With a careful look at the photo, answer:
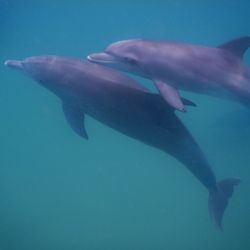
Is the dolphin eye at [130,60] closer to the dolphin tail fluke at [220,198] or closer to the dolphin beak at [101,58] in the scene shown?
the dolphin beak at [101,58]

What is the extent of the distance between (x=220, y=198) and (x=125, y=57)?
15.3 ft

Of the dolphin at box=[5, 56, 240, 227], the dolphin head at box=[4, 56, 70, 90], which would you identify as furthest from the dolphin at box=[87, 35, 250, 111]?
the dolphin head at box=[4, 56, 70, 90]

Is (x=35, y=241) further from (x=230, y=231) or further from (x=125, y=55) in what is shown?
(x=125, y=55)

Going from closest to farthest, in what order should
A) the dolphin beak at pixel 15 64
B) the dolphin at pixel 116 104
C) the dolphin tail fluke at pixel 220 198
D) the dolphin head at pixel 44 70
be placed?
the dolphin at pixel 116 104, the dolphin head at pixel 44 70, the dolphin beak at pixel 15 64, the dolphin tail fluke at pixel 220 198

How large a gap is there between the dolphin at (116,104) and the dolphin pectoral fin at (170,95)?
0.27 m

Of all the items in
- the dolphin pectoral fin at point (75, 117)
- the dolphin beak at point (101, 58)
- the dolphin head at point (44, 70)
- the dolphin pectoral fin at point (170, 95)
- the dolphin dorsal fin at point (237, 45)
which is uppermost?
the dolphin head at point (44, 70)

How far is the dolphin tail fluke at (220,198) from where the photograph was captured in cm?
1052

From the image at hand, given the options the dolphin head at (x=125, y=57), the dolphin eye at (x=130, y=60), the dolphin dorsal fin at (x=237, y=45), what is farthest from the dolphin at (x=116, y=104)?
the dolphin dorsal fin at (x=237, y=45)

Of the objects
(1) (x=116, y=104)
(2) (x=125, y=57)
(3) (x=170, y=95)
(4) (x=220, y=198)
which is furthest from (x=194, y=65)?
(4) (x=220, y=198)

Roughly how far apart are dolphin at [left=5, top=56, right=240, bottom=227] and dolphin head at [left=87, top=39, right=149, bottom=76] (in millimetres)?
235

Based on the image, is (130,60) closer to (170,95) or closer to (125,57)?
(125,57)

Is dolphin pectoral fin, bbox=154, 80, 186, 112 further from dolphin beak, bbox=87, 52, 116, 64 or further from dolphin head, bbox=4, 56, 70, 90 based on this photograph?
dolphin head, bbox=4, 56, 70, 90

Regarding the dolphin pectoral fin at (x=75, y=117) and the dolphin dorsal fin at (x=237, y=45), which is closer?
the dolphin dorsal fin at (x=237, y=45)

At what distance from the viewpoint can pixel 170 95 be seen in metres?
7.46
